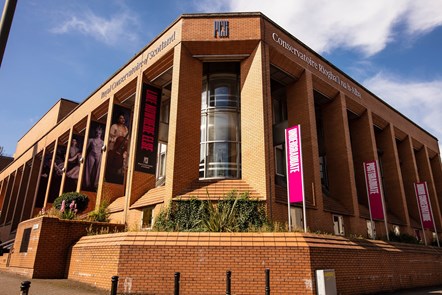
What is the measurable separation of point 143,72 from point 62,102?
20654 mm

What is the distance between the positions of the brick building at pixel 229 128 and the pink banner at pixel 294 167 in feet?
4.21

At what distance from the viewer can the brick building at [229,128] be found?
15.8 meters

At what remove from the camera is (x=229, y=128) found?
18.2 meters

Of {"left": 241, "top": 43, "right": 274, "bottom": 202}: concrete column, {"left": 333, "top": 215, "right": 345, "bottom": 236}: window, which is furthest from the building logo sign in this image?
{"left": 333, "top": 215, "right": 345, "bottom": 236}: window

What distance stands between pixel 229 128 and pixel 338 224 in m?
8.28

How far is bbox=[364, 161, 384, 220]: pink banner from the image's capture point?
59.4 feet

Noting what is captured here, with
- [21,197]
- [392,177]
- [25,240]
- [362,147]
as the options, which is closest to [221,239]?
[25,240]

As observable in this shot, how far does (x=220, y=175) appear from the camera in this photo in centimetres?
1695

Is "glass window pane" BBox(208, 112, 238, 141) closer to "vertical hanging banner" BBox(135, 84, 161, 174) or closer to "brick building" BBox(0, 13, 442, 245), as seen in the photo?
"brick building" BBox(0, 13, 442, 245)

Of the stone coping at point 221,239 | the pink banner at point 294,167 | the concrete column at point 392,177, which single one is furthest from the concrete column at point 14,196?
the concrete column at point 392,177

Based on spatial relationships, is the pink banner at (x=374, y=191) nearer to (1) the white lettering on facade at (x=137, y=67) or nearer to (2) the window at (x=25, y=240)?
(1) the white lettering on facade at (x=137, y=67)

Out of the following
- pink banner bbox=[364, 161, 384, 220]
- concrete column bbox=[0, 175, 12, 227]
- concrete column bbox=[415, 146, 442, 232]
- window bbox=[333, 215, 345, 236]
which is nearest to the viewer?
pink banner bbox=[364, 161, 384, 220]

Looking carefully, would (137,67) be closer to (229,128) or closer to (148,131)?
(148,131)

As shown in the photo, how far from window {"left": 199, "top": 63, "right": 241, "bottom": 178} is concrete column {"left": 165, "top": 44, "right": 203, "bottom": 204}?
1.40 meters
